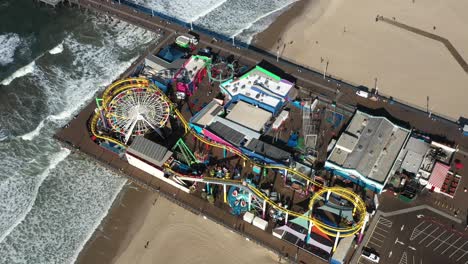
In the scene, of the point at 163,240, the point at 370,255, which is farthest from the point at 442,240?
the point at 163,240

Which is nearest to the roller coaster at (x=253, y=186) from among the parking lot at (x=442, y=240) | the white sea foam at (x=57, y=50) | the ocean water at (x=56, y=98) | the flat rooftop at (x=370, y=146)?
the flat rooftop at (x=370, y=146)

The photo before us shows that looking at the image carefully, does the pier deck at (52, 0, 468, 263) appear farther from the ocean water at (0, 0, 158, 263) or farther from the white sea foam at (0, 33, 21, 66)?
the white sea foam at (0, 33, 21, 66)

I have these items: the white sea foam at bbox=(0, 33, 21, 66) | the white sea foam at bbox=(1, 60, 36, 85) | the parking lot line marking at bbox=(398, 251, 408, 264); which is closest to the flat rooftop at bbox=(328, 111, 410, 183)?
the parking lot line marking at bbox=(398, 251, 408, 264)

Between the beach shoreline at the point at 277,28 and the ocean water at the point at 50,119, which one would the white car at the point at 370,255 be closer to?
the ocean water at the point at 50,119

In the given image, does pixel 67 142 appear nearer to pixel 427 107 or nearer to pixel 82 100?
pixel 82 100

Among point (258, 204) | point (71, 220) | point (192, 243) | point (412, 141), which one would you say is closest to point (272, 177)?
point (258, 204)

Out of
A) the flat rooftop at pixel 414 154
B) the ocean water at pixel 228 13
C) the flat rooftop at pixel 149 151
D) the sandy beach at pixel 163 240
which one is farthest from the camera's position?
the ocean water at pixel 228 13
